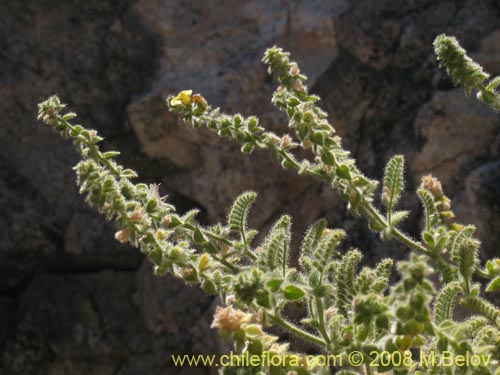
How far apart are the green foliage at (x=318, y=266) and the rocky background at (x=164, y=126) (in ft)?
3.20

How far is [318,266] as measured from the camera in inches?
43.2

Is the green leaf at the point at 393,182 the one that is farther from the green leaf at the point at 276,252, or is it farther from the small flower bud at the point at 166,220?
the small flower bud at the point at 166,220

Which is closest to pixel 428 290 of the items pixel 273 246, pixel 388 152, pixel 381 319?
pixel 381 319

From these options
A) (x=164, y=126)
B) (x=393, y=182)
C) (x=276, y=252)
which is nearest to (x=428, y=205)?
(x=393, y=182)

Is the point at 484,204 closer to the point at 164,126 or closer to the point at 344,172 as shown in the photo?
the point at 344,172

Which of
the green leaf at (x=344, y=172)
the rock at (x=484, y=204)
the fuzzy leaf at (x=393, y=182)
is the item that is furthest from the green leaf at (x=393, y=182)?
the rock at (x=484, y=204)

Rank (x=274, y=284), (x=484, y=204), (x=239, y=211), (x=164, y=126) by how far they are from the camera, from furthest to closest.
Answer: (x=164, y=126) → (x=484, y=204) → (x=239, y=211) → (x=274, y=284)

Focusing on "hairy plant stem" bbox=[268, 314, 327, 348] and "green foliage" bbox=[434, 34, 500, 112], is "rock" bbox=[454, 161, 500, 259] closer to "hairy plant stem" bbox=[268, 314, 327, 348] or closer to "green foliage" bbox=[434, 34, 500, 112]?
"green foliage" bbox=[434, 34, 500, 112]

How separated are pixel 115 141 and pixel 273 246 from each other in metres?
1.69

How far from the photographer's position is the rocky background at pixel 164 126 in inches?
95.5

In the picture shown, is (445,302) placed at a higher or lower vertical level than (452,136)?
lower

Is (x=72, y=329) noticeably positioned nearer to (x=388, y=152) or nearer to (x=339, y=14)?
(x=388, y=152)

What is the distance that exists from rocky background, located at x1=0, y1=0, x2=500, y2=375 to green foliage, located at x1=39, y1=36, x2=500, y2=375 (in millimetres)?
976

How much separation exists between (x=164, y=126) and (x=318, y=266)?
169 cm
